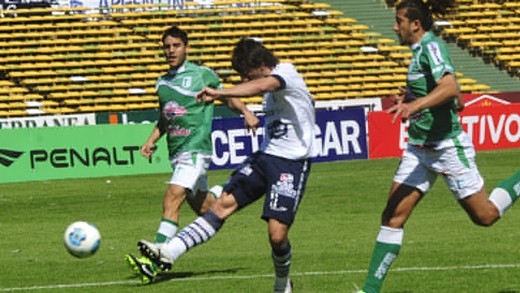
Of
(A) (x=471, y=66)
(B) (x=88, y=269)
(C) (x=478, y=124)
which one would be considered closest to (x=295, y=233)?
(B) (x=88, y=269)

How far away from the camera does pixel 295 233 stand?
51.8 feet

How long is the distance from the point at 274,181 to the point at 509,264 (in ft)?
9.82

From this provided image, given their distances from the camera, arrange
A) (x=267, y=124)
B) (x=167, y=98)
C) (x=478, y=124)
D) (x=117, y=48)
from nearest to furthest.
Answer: (x=267, y=124) → (x=167, y=98) → (x=478, y=124) → (x=117, y=48)

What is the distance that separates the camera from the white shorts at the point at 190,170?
40.5 ft

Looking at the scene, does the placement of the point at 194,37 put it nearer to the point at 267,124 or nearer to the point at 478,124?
the point at 478,124

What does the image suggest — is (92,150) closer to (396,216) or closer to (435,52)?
(396,216)

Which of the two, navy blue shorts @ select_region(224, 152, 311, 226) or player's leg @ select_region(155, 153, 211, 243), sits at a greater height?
navy blue shorts @ select_region(224, 152, 311, 226)

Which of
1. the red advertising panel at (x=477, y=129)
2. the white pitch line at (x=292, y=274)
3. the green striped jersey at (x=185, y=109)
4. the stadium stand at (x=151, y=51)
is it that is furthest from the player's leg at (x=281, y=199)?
the stadium stand at (x=151, y=51)

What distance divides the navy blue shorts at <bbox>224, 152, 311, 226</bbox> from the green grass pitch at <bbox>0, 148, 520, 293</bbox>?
946 mm

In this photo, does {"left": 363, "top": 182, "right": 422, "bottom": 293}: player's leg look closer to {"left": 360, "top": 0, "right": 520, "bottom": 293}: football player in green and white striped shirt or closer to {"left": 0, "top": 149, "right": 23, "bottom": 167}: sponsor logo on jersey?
{"left": 360, "top": 0, "right": 520, "bottom": 293}: football player in green and white striped shirt

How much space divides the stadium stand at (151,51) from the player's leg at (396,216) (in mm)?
26700

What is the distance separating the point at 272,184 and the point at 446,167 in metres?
1.41

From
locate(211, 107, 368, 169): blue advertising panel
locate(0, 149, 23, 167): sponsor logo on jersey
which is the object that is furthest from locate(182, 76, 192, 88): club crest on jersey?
locate(211, 107, 368, 169): blue advertising panel

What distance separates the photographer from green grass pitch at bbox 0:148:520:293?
11.2 m
